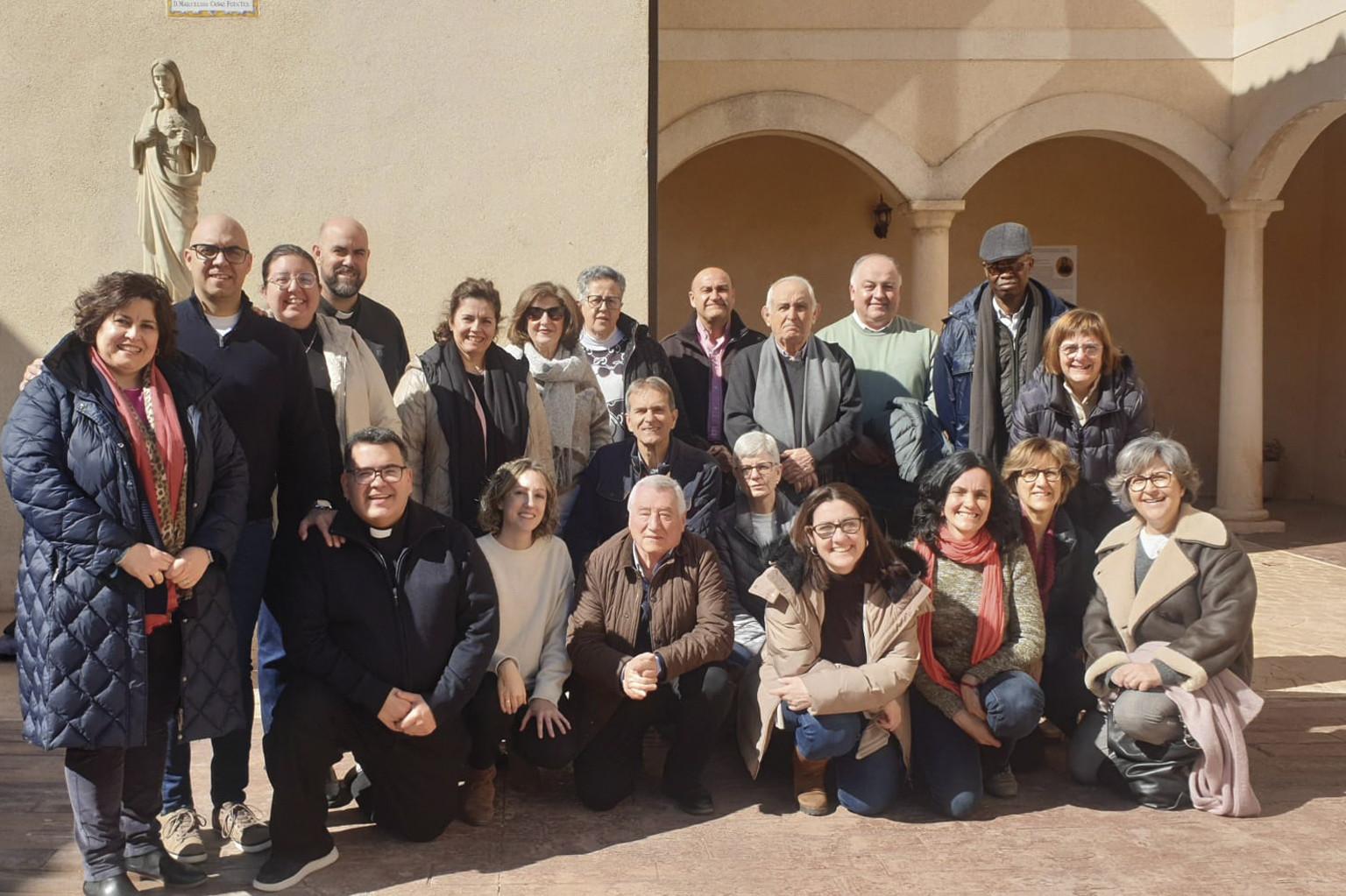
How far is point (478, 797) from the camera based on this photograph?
3980mm

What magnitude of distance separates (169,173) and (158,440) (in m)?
3.57

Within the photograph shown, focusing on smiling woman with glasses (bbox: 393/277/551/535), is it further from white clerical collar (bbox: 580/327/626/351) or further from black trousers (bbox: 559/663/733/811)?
black trousers (bbox: 559/663/733/811)

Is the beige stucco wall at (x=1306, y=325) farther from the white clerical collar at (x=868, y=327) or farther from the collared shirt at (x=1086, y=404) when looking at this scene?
the collared shirt at (x=1086, y=404)

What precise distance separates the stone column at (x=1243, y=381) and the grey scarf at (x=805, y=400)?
Answer: 667 centimetres

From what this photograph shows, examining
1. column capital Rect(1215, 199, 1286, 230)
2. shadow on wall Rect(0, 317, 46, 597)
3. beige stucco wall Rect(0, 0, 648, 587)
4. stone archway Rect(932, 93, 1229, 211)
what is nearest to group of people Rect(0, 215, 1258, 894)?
beige stucco wall Rect(0, 0, 648, 587)

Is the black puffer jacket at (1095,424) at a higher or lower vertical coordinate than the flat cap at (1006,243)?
lower

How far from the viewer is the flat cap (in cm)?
494

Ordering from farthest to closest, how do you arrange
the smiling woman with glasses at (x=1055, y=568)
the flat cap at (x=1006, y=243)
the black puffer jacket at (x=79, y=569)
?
the flat cap at (x=1006, y=243)
the smiling woman with glasses at (x=1055, y=568)
the black puffer jacket at (x=79, y=569)

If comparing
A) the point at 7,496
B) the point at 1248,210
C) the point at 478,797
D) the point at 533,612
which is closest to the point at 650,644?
the point at 533,612

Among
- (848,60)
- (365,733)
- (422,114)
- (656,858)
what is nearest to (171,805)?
(365,733)

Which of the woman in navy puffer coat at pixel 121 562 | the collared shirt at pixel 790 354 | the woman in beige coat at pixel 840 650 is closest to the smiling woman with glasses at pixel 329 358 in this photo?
the woman in navy puffer coat at pixel 121 562

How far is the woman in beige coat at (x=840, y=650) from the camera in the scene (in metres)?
3.98

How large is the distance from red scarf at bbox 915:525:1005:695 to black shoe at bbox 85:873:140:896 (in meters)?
2.57

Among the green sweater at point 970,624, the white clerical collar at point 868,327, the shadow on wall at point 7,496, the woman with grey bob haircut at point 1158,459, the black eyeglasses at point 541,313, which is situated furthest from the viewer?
the shadow on wall at point 7,496
